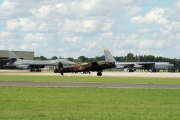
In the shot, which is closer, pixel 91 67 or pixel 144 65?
pixel 91 67

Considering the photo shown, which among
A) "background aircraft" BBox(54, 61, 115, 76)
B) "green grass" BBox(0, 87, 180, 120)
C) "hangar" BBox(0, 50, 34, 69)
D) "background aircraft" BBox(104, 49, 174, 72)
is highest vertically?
"hangar" BBox(0, 50, 34, 69)

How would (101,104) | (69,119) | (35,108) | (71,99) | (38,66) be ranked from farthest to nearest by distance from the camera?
1. (38,66)
2. (71,99)
3. (101,104)
4. (35,108)
5. (69,119)

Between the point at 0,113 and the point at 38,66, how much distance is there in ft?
366

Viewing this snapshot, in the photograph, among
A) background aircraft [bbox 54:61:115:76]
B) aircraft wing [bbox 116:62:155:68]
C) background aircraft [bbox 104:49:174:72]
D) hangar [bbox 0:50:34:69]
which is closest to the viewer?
background aircraft [bbox 54:61:115:76]

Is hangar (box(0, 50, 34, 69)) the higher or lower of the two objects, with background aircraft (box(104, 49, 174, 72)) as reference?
higher

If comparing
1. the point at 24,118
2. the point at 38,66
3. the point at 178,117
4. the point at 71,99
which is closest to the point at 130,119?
the point at 178,117

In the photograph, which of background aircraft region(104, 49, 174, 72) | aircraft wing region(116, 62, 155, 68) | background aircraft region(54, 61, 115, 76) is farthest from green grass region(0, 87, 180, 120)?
aircraft wing region(116, 62, 155, 68)

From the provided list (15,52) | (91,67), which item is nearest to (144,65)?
(15,52)

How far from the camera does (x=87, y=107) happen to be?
20.4 m

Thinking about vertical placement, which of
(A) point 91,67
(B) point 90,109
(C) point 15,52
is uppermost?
(C) point 15,52

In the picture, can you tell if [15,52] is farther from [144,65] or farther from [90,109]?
[90,109]

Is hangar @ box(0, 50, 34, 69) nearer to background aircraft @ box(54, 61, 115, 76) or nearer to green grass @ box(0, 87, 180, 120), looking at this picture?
background aircraft @ box(54, 61, 115, 76)

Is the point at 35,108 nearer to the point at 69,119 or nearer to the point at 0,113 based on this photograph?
the point at 0,113

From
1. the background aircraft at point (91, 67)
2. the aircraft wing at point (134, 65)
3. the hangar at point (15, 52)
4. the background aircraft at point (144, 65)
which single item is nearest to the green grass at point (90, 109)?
the background aircraft at point (91, 67)
